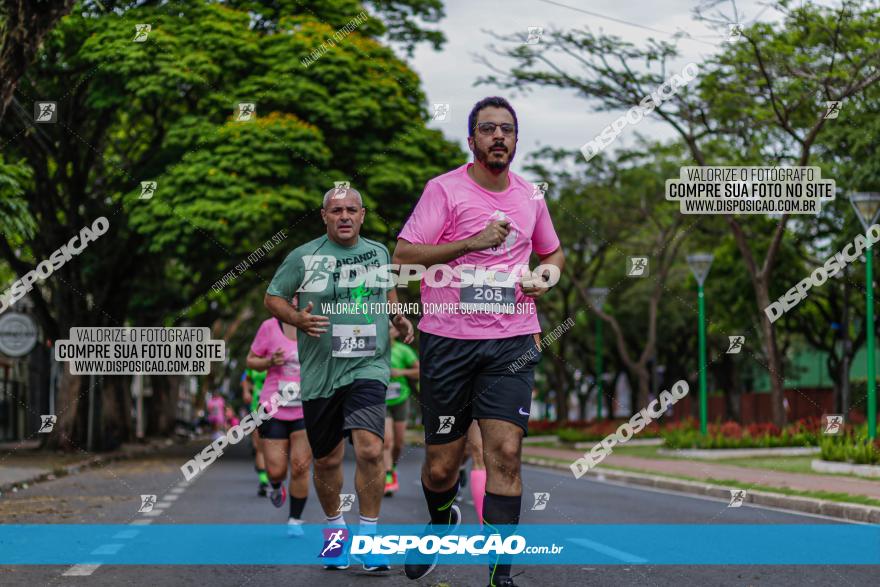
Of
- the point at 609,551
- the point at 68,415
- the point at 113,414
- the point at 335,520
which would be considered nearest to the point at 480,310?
the point at 335,520

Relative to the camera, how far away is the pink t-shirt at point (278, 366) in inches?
395

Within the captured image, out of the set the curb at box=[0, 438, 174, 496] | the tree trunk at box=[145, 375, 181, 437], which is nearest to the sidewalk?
the curb at box=[0, 438, 174, 496]

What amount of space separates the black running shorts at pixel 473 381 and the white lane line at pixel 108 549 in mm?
3592

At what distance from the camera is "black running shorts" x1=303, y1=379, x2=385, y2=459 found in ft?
23.0

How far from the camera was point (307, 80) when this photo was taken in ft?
81.1

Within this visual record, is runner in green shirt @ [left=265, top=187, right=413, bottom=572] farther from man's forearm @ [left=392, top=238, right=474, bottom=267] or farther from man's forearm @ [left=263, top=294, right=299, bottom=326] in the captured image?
man's forearm @ [left=392, top=238, right=474, bottom=267]

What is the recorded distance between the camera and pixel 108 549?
8625mm

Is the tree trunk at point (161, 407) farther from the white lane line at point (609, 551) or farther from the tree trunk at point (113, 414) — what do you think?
the white lane line at point (609, 551)

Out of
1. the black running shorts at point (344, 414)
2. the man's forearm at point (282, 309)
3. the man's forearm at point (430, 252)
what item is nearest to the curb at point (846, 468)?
the black running shorts at point (344, 414)

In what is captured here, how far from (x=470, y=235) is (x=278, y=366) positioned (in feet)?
15.6

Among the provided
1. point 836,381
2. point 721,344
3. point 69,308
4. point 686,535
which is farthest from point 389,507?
point 721,344

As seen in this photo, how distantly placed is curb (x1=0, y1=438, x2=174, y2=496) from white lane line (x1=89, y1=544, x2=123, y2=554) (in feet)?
20.9

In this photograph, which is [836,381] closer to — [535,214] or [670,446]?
[670,446]

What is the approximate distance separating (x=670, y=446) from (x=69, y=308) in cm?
1322
